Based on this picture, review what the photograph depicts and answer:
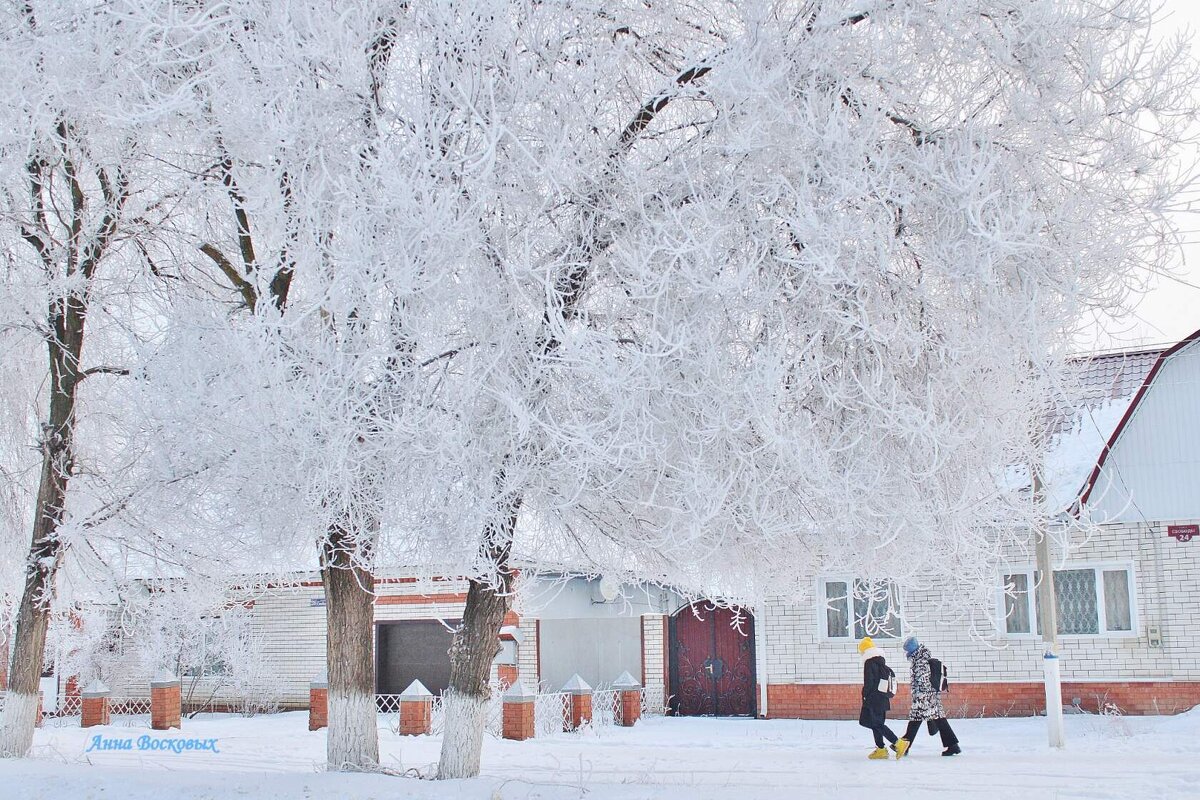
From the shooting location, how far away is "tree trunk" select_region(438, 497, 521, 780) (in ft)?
30.9

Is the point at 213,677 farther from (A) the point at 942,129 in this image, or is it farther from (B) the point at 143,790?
(A) the point at 942,129

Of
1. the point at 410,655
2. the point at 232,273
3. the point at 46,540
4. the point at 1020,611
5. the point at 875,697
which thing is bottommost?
the point at 410,655

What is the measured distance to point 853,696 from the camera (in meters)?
18.9

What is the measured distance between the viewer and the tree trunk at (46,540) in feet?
39.5

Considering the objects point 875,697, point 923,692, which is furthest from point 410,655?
point 923,692

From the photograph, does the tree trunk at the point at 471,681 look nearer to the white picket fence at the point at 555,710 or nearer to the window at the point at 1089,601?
the white picket fence at the point at 555,710

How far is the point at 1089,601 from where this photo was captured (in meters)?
17.6

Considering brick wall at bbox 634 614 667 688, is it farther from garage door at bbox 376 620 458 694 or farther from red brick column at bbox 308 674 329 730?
red brick column at bbox 308 674 329 730

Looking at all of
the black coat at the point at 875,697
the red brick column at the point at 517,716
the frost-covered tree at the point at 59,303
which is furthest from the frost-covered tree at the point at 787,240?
the red brick column at the point at 517,716

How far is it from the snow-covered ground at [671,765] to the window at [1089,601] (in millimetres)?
1488

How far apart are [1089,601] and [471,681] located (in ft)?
39.2

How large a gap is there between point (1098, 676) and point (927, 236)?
1199cm

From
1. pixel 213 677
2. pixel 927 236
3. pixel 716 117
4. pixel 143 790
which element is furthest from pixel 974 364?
pixel 213 677

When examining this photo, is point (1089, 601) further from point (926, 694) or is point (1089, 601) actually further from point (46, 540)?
point (46, 540)
